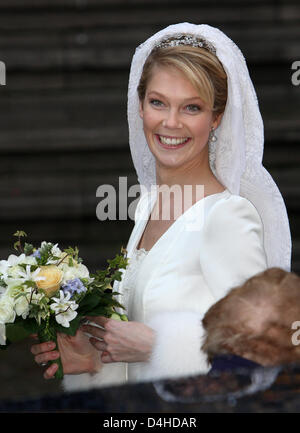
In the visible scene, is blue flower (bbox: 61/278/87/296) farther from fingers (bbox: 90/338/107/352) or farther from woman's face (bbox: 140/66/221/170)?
woman's face (bbox: 140/66/221/170)

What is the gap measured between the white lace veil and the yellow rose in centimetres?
60

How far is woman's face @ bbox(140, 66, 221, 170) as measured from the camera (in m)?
2.27

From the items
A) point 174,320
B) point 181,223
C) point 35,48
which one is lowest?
point 174,320

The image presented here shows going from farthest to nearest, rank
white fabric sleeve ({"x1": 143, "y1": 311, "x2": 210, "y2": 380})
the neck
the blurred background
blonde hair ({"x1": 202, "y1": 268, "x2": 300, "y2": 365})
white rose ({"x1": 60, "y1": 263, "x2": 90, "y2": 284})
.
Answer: the blurred background
the neck
white rose ({"x1": 60, "y1": 263, "x2": 90, "y2": 284})
white fabric sleeve ({"x1": 143, "y1": 311, "x2": 210, "y2": 380})
blonde hair ({"x1": 202, "y1": 268, "x2": 300, "y2": 365})

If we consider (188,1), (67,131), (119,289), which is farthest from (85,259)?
(119,289)

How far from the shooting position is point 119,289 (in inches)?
98.3

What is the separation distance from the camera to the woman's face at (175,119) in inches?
89.4

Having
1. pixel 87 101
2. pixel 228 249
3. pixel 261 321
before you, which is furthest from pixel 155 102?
pixel 87 101

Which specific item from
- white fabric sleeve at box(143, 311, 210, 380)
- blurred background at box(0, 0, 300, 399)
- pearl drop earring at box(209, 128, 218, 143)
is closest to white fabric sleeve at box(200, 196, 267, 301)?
white fabric sleeve at box(143, 311, 210, 380)

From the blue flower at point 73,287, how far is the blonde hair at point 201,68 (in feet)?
2.21

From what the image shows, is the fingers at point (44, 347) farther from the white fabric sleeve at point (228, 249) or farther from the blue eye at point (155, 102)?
the blue eye at point (155, 102)

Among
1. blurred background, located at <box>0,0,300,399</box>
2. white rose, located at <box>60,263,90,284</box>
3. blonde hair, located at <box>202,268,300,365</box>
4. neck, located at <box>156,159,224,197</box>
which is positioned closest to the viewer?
blonde hair, located at <box>202,268,300,365</box>

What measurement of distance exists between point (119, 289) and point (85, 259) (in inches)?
95.1

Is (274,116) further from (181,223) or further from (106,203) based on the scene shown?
(181,223)
